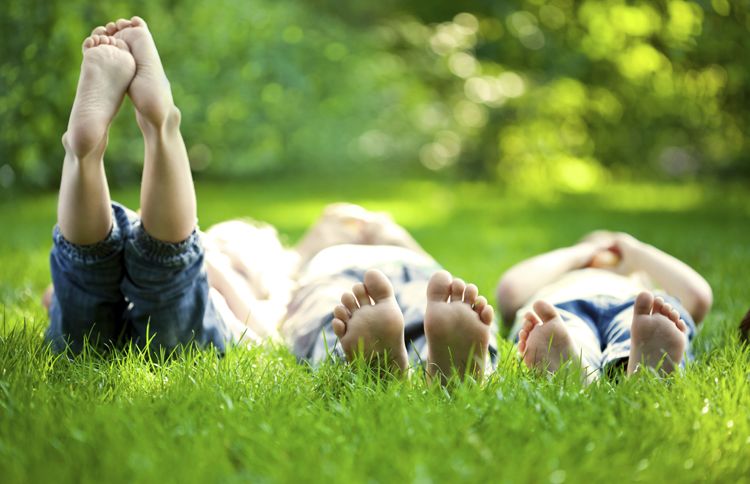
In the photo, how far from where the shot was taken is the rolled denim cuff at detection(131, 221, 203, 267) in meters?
1.77

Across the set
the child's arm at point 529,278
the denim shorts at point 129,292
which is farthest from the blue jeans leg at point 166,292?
the child's arm at point 529,278

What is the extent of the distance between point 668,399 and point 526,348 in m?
0.35

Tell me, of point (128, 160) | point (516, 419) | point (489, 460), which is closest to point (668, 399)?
point (516, 419)

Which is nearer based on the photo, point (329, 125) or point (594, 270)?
point (594, 270)

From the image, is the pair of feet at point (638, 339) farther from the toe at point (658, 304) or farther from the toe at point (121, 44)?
the toe at point (121, 44)

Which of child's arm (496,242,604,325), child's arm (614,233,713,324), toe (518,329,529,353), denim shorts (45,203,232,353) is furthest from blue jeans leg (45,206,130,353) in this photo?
child's arm (614,233,713,324)

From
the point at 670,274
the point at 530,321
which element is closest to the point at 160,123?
the point at 530,321

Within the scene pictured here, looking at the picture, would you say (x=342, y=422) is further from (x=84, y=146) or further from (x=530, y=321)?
(x=84, y=146)

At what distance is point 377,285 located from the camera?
1689 millimetres

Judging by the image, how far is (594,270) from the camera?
247 centimetres

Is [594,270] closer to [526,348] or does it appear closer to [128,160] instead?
[526,348]

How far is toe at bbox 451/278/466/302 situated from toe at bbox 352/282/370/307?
18 cm

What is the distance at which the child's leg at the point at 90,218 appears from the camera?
1714 mm

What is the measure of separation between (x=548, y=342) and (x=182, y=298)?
84 centimetres
